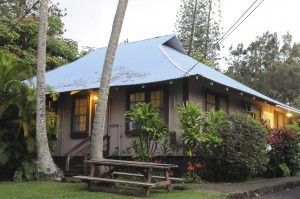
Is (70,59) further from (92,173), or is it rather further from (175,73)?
(92,173)

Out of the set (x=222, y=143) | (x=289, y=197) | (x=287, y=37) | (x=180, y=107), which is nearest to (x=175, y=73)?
(x=180, y=107)

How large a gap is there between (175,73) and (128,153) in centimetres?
355

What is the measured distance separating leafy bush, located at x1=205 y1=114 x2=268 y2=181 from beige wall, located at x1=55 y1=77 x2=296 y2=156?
1724mm

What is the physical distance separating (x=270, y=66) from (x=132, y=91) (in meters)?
38.2

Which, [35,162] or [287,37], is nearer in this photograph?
[35,162]

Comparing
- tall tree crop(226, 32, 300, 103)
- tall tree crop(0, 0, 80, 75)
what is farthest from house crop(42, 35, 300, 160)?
tall tree crop(226, 32, 300, 103)

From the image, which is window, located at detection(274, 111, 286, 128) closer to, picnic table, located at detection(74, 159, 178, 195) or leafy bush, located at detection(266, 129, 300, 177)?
leafy bush, located at detection(266, 129, 300, 177)

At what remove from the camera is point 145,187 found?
11.8m

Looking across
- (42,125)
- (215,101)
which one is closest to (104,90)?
(42,125)

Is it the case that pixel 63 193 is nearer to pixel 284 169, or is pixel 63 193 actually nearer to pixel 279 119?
pixel 284 169

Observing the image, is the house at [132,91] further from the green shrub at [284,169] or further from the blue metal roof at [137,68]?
the green shrub at [284,169]

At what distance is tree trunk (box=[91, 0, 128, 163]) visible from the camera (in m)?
13.5

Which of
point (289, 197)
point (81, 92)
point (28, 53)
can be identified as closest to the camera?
point (289, 197)

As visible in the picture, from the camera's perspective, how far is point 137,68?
1881 cm
